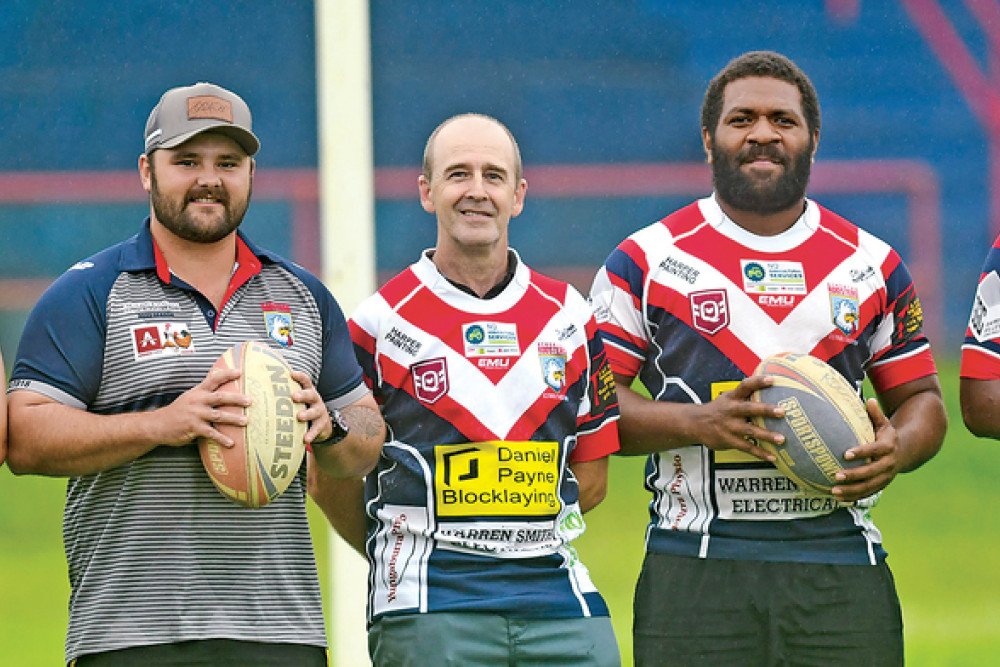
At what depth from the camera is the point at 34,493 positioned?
39.3 ft

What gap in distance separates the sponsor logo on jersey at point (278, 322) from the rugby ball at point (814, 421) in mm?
1205

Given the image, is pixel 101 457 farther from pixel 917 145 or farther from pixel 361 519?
pixel 917 145

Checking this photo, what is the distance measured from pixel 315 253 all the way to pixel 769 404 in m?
11.1

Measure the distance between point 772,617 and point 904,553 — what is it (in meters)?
7.05

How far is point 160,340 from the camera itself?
Result: 10.4 ft

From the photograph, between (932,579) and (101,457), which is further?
(932,579)

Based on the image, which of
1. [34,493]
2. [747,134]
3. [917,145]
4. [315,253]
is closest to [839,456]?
[747,134]

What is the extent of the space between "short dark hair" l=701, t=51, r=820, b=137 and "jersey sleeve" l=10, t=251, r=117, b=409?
178 cm

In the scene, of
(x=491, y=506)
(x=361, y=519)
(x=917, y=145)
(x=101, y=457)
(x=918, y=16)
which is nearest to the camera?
(x=101, y=457)

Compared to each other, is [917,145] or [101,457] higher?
[917,145]

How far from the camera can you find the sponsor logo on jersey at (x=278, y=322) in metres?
3.33

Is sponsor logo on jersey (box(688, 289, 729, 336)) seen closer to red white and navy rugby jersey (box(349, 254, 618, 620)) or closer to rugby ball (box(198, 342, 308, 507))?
red white and navy rugby jersey (box(349, 254, 618, 620))

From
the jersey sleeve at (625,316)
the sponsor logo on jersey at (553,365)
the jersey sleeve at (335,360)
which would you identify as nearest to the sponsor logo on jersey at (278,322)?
the jersey sleeve at (335,360)

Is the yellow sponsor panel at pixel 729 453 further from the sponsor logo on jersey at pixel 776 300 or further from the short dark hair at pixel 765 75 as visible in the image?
the short dark hair at pixel 765 75
